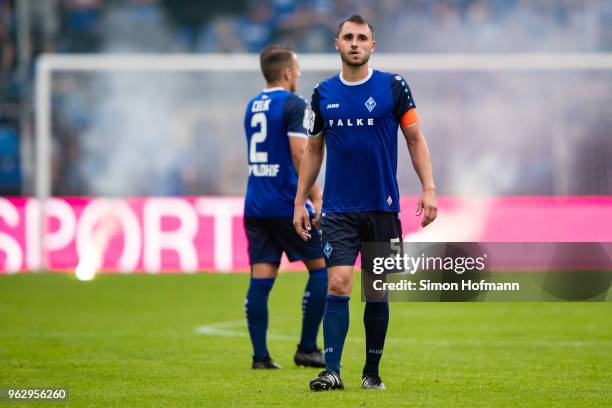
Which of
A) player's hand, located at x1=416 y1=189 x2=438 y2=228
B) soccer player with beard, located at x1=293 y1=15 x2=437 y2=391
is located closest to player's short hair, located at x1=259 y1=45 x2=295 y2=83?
soccer player with beard, located at x1=293 y1=15 x2=437 y2=391

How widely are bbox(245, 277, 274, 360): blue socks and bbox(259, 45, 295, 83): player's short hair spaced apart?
147 cm

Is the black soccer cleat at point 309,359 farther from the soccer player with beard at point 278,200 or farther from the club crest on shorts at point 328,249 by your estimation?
the club crest on shorts at point 328,249

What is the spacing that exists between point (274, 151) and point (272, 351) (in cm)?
186

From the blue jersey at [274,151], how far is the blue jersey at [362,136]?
5.40ft

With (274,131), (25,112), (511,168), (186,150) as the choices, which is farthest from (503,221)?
(274,131)

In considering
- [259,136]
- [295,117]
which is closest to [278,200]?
[259,136]

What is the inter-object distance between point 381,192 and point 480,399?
1.28m

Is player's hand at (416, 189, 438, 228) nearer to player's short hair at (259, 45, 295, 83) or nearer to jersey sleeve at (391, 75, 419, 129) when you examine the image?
jersey sleeve at (391, 75, 419, 129)

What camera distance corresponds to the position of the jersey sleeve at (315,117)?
23.7 feet

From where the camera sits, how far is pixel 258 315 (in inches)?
345

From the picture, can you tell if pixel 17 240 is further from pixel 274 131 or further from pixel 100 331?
pixel 274 131

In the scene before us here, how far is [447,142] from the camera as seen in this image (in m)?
20.6

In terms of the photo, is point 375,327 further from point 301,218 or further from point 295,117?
point 295,117

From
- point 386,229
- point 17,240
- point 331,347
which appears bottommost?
point 17,240
